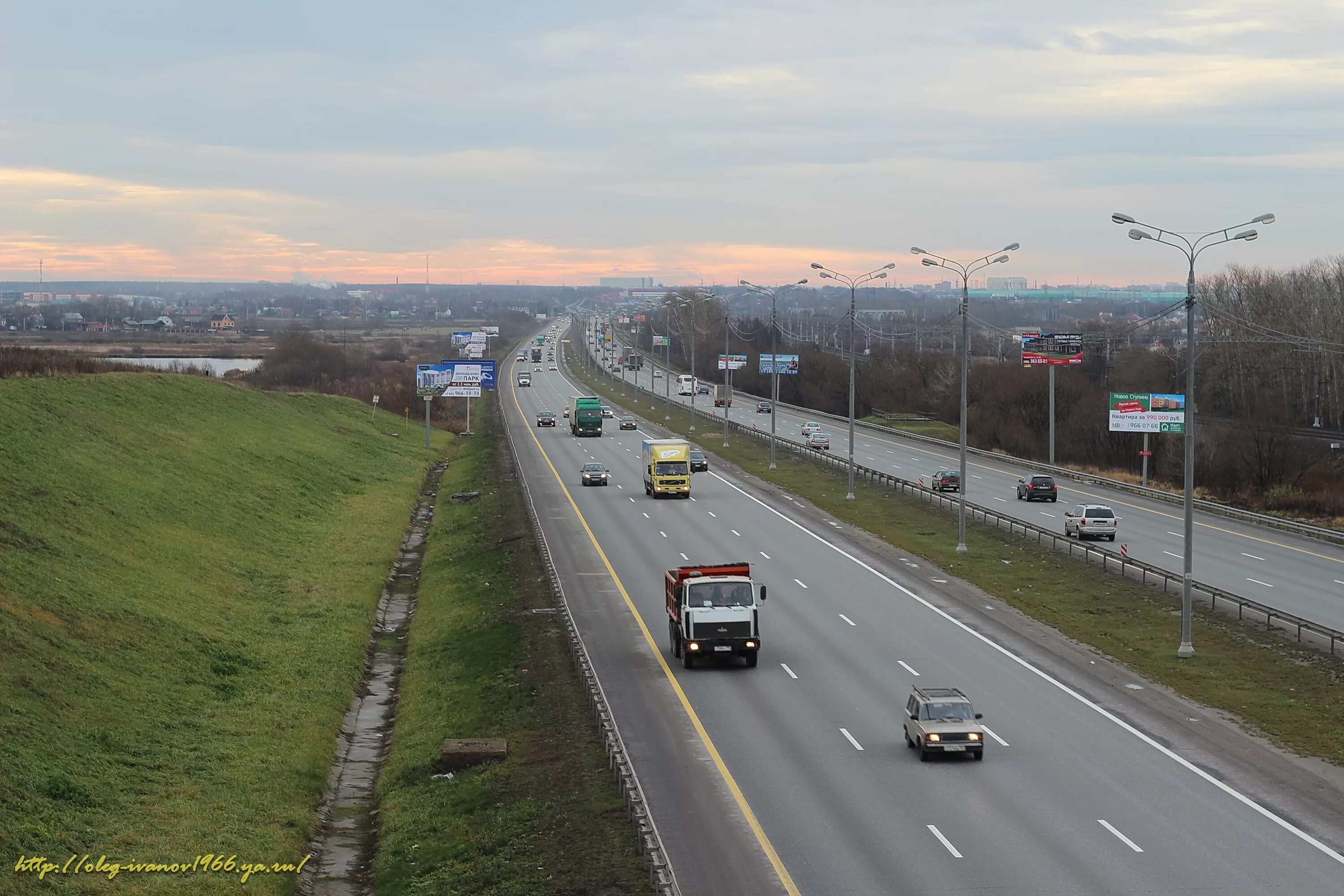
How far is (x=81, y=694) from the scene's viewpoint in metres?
29.3

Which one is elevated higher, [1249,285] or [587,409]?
[1249,285]

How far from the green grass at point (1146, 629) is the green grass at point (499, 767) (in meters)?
13.9

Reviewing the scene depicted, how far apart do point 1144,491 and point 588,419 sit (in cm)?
4814

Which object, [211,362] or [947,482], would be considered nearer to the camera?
[947,482]

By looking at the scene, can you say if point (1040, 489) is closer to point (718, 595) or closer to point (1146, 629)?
point (1146, 629)

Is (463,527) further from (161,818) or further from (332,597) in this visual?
(161,818)

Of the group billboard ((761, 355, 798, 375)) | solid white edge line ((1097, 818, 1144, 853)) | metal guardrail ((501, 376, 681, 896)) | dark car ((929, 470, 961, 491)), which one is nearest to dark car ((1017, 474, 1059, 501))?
dark car ((929, 470, 961, 491))

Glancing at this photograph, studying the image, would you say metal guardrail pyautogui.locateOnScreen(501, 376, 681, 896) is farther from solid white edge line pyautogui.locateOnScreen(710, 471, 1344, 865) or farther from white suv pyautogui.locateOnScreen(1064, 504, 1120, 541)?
white suv pyautogui.locateOnScreen(1064, 504, 1120, 541)

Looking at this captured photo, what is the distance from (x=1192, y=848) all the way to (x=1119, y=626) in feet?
61.0

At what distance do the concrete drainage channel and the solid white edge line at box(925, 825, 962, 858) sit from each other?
9.33m

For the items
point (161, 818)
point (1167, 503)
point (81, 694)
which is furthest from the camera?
point (1167, 503)

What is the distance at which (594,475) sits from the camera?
74938 mm

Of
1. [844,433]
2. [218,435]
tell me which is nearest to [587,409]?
[844,433]

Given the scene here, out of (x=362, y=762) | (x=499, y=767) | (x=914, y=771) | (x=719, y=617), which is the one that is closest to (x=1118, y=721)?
A: (x=914, y=771)
